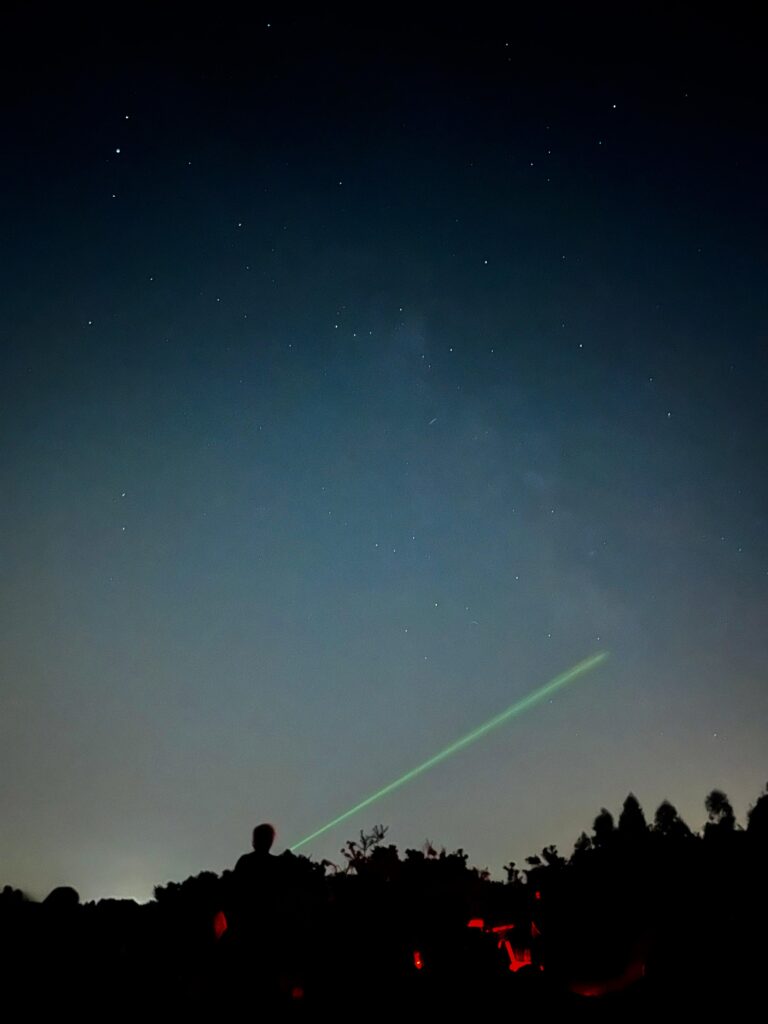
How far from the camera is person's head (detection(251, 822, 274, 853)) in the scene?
5.91 metres

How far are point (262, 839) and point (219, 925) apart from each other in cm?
73

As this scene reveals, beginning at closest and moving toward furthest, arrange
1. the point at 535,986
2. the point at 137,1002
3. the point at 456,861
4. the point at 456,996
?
the point at 535,986 → the point at 456,996 → the point at 137,1002 → the point at 456,861

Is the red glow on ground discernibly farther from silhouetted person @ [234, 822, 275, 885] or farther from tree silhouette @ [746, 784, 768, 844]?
tree silhouette @ [746, 784, 768, 844]

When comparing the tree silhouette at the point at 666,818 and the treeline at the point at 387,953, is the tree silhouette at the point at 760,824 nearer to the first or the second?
the treeline at the point at 387,953

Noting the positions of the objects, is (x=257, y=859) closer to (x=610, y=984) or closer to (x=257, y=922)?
(x=257, y=922)

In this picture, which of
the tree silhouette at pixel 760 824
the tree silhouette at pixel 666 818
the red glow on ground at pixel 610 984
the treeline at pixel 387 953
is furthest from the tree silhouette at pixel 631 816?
the red glow on ground at pixel 610 984

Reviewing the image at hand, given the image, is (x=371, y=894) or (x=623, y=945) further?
(x=371, y=894)

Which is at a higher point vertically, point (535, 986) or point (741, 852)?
point (535, 986)

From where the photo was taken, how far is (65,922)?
5387 millimetres

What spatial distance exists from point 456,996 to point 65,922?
128 inches

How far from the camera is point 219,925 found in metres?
5.53

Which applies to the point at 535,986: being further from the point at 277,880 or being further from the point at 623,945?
the point at 277,880

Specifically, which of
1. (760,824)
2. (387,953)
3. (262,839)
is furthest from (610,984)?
(760,824)

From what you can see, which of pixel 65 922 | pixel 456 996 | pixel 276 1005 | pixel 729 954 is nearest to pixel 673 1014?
pixel 456 996
